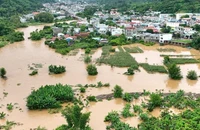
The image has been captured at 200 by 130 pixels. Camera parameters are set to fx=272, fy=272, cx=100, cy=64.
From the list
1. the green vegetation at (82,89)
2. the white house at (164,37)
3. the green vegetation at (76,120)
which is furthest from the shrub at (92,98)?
the white house at (164,37)

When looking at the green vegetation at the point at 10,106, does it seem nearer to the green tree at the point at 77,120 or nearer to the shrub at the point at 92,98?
the shrub at the point at 92,98

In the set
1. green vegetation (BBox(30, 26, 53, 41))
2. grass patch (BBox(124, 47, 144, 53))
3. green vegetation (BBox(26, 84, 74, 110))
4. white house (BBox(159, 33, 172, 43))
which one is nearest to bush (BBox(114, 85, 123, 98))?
green vegetation (BBox(26, 84, 74, 110))

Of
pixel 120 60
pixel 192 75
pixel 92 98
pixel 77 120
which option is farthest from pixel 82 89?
pixel 192 75

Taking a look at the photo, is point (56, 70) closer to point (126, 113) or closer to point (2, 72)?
point (2, 72)

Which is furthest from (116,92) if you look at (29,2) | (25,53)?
(29,2)

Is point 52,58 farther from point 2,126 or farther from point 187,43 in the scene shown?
point 187,43

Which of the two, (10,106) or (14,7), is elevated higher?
(14,7)

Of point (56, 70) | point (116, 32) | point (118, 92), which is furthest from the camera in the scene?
point (116, 32)
